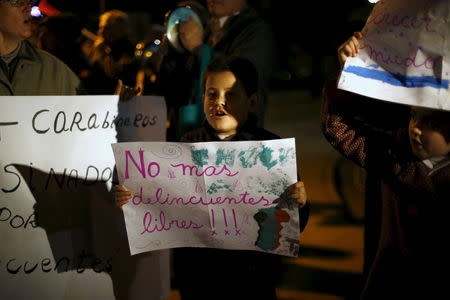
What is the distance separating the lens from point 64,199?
8.83 ft

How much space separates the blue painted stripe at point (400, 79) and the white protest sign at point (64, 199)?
4.08 feet

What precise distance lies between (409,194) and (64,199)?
1.63 m

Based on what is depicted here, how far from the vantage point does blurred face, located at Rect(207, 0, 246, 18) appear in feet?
11.5

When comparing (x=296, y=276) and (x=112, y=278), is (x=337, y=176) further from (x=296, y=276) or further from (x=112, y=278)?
(x=112, y=278)

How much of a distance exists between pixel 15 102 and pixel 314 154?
6.55 m

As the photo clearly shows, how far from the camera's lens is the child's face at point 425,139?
182cm

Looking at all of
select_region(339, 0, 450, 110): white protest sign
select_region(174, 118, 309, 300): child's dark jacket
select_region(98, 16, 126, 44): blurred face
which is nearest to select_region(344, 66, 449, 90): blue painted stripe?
select_region(339, 0, 450, 110): white protest sign

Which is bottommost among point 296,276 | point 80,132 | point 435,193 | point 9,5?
point 296,276

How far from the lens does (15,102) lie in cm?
253

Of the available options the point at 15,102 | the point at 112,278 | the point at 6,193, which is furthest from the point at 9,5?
the point at 112,278

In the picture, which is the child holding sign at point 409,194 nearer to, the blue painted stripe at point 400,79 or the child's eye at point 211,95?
the blue painted stripe at point 400,79

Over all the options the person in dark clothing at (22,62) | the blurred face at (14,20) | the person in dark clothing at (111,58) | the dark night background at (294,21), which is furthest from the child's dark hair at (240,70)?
the dark night background at (294,21)

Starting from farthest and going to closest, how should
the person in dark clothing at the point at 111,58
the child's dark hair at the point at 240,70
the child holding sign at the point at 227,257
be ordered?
the person in dark clothing at the point at 111,58 < the child's dark hair at the point at 240,70 < the child holding sign at the point at 227,257

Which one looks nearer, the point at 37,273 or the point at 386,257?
the point at 386,257
